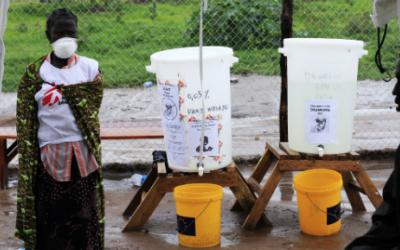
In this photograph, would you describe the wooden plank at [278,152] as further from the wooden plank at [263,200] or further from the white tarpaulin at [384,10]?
the white tarpaulin at [384,10]

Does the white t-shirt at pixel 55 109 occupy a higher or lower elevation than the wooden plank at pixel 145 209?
higher

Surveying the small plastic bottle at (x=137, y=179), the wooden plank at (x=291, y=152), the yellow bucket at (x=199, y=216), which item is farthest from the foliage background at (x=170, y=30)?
the yellow bucket at (x=199, y=216)

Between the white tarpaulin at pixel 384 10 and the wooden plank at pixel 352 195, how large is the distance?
4.66ft

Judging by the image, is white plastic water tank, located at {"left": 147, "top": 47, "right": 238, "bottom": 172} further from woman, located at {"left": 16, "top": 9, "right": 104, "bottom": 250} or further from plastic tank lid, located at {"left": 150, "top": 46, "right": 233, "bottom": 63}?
woman, located at {"left": 16, "top": 9, "right": 104, "bottom": 250}

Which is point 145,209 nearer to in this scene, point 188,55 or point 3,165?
point 188,55

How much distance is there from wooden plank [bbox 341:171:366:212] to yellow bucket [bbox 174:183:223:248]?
45.6 inches

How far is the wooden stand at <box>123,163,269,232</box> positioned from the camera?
5633 millimetres

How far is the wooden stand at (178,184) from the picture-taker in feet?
18.5

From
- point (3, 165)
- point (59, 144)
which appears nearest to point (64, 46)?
point (59, 144)

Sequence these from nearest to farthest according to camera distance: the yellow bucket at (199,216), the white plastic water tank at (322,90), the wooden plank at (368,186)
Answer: the yellow bucket at (199,216) < the white plastic water tank at (322,90) < the wooden plank at (368,186)

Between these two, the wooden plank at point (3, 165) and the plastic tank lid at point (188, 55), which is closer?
the plastic tank lid at point (188, 55)

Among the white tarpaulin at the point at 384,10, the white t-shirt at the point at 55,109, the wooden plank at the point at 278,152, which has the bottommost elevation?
the wooden plank at the point at 278,152

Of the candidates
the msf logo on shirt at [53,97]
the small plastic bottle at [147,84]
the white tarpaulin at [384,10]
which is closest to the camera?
the msf logo on shirt at [53,97]

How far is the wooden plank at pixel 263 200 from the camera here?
5727 mm
